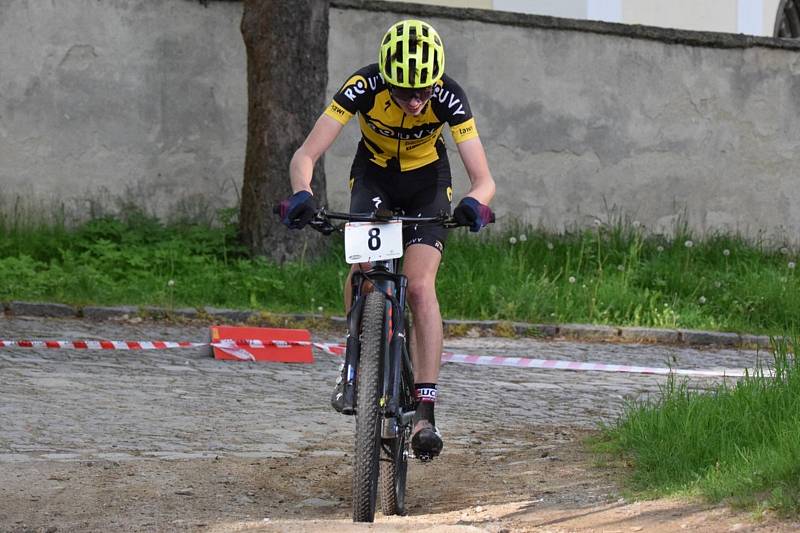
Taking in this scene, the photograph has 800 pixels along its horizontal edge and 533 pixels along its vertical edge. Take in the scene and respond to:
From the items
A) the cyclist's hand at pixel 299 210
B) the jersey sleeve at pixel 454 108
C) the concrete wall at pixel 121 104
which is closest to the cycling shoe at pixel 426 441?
the cyclist's hand at pixel 299 210

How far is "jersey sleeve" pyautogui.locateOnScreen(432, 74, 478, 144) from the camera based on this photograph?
6.11 m

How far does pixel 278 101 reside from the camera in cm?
1284

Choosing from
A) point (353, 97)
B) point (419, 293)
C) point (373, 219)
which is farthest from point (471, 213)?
point (353, 97)

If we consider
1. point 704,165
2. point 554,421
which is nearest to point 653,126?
point 704,165

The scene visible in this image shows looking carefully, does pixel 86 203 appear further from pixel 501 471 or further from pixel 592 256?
pixel 501 471

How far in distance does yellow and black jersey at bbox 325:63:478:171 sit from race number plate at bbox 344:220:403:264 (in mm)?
722

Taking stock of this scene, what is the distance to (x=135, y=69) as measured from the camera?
13.8 meters

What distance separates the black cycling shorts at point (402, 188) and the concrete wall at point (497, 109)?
777 centimetres

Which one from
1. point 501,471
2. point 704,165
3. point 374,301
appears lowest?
point 501,471

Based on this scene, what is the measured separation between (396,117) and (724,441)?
6.34 ft

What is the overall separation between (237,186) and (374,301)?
8.62m

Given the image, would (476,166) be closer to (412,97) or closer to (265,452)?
(412,97)

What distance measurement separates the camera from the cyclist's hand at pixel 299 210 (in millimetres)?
5465

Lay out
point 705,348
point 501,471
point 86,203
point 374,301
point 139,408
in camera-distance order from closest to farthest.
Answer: point 374,301 < point 501,471 < point 139,408 < point 705,348 < point 86,203
